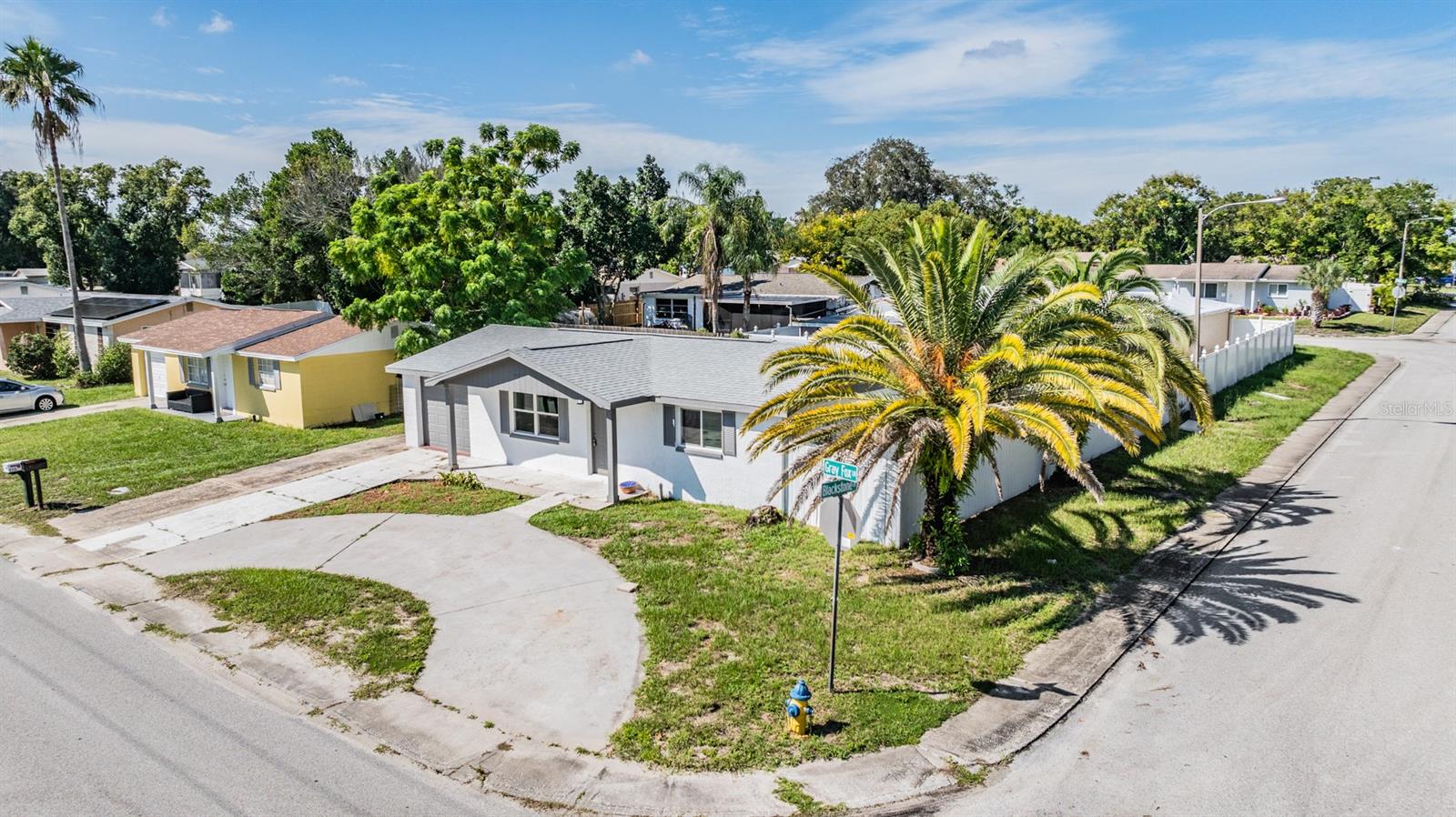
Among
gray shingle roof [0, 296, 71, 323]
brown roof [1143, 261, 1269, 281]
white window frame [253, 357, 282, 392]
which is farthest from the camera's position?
brown roof [1143, 261, 1269, 281]

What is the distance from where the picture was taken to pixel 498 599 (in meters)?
13.0

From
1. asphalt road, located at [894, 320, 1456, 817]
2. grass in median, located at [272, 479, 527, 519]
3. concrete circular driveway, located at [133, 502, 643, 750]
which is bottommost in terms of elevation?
asphalt road, located at [894, 320, 1456, 817]

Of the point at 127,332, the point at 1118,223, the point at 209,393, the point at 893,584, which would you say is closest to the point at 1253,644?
the point at 893,584

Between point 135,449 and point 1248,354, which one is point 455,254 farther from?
point 1248,354

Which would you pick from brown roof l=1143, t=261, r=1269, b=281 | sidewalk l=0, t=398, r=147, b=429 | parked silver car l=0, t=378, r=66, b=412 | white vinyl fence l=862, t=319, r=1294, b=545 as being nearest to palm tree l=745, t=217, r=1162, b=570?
white vinyl fence l=862, t=319, r=1294, b=545

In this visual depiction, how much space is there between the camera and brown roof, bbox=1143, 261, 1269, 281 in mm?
55500

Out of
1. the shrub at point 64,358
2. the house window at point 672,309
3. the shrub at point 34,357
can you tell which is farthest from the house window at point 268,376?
the house window at point 672,309

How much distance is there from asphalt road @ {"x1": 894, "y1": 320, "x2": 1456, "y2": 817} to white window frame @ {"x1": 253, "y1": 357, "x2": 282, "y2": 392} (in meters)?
24.5

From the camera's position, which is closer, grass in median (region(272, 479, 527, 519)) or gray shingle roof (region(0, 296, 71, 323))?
grass in median (region(272, 479, 527, 519))

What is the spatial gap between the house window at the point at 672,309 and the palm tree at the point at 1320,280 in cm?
3604

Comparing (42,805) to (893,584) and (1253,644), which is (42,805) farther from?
(1253,644)

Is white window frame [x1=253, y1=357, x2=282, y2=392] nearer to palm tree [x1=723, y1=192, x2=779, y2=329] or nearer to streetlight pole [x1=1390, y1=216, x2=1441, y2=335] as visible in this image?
palm tree [x1=723, y1=192, x2=779, y2=329]

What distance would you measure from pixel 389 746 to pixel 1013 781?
254 inches

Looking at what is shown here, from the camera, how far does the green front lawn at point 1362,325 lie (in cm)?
4891
